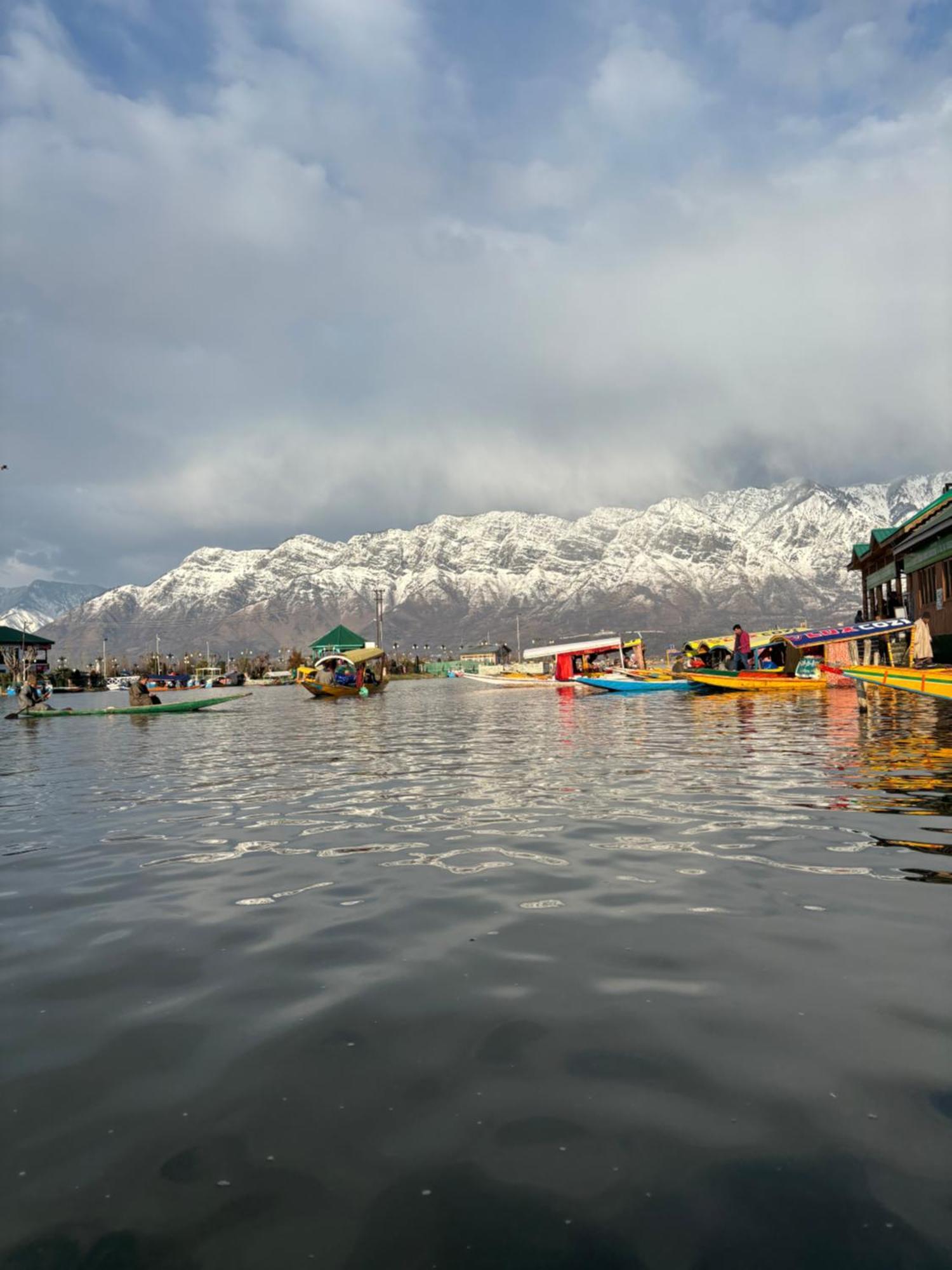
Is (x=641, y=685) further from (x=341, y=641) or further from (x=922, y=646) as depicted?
(x=341, y=641)

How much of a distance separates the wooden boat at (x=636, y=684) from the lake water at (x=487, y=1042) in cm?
3967

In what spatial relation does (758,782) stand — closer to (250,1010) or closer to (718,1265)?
(250,1010)

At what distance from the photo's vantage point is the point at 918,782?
40.6 feet

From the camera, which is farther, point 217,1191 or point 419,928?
point 419,928

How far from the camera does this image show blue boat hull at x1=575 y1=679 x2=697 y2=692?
50.5 meters

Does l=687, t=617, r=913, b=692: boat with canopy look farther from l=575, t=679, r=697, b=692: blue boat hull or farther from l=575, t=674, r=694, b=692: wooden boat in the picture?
l=575, t=674, r=694, b=692: wooden boat

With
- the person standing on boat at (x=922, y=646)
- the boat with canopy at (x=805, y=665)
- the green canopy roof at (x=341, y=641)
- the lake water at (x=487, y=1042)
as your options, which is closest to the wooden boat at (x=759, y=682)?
the boat with canopy at (x=805, y=665)

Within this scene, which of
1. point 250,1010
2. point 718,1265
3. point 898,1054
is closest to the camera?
point 718,1265

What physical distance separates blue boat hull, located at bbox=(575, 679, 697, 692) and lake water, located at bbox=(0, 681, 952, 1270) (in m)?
39.7

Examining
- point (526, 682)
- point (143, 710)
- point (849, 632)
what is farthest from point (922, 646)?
point (526, 682)

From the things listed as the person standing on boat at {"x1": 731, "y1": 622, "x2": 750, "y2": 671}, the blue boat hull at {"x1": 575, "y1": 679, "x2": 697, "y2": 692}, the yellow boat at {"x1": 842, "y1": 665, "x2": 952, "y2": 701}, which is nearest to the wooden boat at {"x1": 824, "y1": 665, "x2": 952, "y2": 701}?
the yellow boat at {"x1": 842, "y1": 665, "x2": 952, "y2": 701}

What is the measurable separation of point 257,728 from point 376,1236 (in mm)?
31833

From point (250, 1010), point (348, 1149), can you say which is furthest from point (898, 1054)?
point (250, 1010)

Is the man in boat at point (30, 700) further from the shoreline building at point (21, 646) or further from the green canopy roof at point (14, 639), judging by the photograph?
the green canopy roof at point (14, 639)
